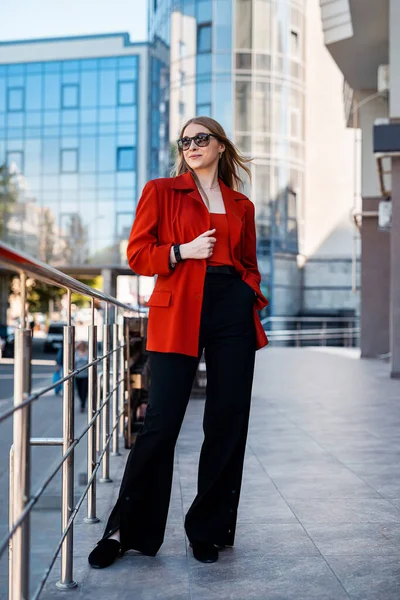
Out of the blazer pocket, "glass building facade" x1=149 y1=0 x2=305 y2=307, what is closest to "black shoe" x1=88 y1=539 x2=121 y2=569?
the blazer pocket

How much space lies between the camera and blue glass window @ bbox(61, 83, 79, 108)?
43.3 metres

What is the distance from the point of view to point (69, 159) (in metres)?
43.5

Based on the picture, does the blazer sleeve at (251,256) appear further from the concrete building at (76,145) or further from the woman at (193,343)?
the concrete building at (76,145)

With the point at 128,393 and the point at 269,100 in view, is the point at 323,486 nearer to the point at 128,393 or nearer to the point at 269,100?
the point at 128,393

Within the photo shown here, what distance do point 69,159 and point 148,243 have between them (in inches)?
1613

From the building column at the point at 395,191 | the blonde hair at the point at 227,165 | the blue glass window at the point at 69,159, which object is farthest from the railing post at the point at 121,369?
the blue glass window at the point at 69,159

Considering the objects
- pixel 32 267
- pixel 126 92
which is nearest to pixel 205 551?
pixel 32 267

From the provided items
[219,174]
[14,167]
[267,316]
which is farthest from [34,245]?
[219,174]

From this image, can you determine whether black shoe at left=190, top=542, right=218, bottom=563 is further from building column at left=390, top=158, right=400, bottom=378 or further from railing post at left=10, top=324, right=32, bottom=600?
building column at left=390, top=158, right=400, bottom=378

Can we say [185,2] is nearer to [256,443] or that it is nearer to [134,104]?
[134,104]

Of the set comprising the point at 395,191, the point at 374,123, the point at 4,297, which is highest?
the point at 374,123

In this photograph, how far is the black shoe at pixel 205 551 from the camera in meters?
3.55

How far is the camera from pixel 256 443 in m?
7.08

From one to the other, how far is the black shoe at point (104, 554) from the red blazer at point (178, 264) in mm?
752
